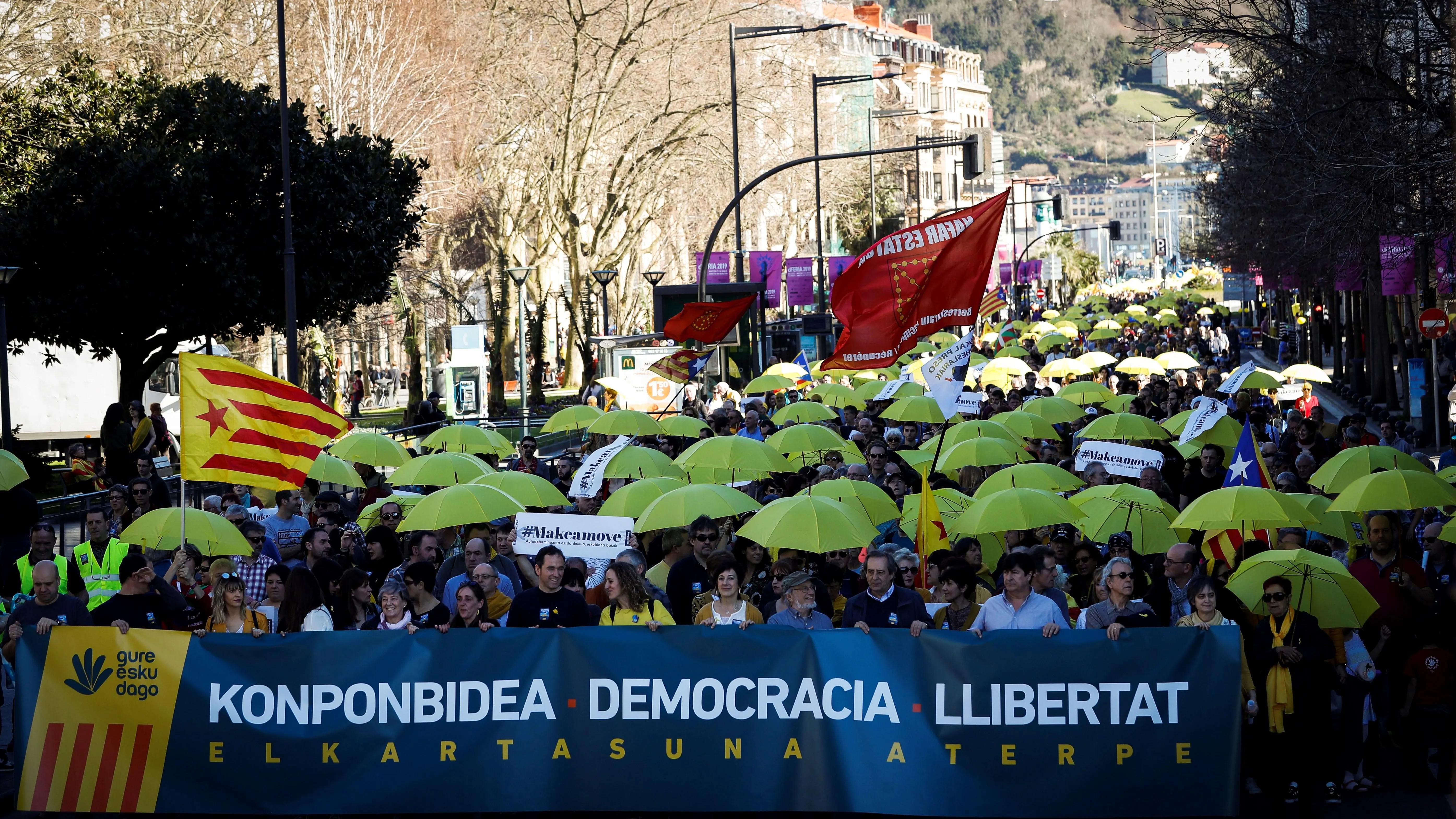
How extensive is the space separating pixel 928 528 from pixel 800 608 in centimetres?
250

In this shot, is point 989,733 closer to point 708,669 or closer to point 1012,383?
point 708,669

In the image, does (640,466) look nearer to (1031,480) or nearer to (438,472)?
(438,472)

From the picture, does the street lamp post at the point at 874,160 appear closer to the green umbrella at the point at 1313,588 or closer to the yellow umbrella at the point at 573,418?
the yellow umbrella at the point at 573,418

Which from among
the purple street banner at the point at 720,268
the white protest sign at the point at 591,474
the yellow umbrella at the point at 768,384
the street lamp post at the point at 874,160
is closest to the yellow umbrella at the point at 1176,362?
the yellow umbrella at the point at 768,384

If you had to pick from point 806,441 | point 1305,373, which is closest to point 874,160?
point 1305,373

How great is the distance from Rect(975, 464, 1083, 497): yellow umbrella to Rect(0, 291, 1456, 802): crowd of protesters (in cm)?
49

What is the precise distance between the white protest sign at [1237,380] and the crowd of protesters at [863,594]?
6.26 m

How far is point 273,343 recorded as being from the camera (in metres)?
37.0

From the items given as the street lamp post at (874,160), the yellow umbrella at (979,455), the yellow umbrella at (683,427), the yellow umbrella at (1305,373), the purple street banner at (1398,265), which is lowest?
the yellow umbrella at (979,455)

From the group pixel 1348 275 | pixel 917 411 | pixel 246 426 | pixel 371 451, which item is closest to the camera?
pixel 246 426

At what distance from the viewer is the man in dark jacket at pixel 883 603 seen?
8.69 metres

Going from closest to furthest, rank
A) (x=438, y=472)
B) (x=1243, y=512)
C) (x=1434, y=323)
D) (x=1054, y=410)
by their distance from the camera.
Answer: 1. (x=1243, y=512)
2. (x=438, y=472)
3. (x=1054, y=410)
4. (x=1434, y=323)

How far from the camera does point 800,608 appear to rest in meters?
8.48

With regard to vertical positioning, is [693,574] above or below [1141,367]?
below
